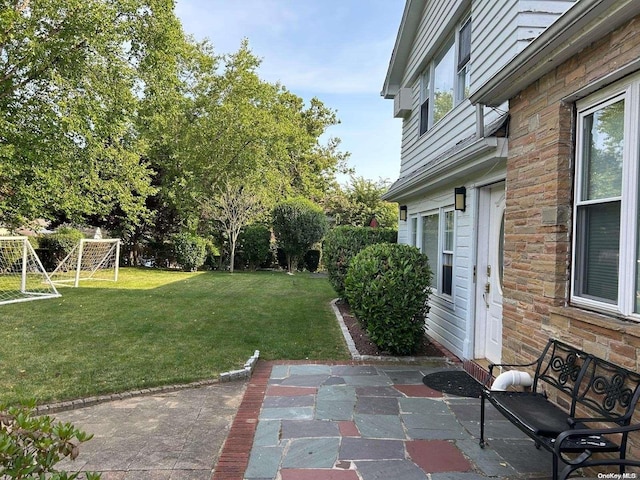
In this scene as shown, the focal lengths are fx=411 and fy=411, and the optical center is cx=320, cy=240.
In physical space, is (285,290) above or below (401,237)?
below

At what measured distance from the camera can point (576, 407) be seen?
113 inches

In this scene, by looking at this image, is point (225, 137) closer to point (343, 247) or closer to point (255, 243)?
point (255, 243)

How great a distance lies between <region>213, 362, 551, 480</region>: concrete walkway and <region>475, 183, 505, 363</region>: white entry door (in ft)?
3.46

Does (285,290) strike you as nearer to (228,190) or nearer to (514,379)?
(228,190)

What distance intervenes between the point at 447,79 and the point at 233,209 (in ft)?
38.2

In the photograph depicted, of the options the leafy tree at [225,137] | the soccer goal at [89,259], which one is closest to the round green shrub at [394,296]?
the soccer goal at [89,259]

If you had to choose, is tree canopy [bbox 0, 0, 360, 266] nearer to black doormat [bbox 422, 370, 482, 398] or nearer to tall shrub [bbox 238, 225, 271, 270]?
tall shrub [bbox 238, 225, 271, 270]

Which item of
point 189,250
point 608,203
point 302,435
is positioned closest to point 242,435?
point 302,435

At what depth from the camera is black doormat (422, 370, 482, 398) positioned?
4.32m

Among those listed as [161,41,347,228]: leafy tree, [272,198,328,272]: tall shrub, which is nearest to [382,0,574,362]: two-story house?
[272,198,328,272]: tall shrub

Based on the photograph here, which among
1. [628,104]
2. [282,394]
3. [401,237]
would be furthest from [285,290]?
[628,104]

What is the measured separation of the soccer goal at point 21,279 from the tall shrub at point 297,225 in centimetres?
848

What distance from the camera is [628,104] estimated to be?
8.28 ft

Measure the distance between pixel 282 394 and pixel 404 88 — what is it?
700 cm
